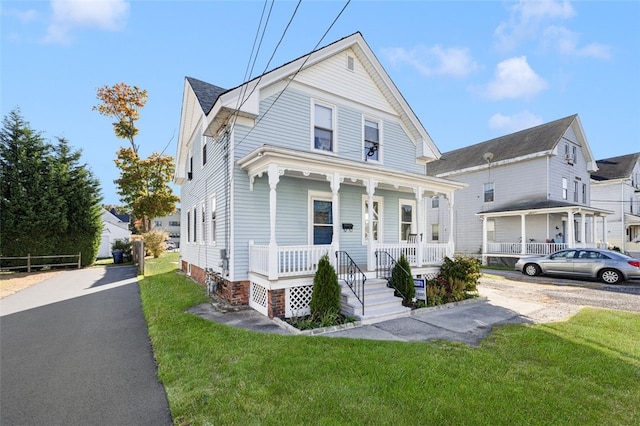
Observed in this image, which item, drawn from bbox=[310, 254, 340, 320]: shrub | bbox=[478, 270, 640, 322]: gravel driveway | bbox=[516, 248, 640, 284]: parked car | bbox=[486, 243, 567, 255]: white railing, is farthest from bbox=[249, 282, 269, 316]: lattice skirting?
bbox=[486, 243, 567, 255]: white railing

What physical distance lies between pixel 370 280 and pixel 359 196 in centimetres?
350

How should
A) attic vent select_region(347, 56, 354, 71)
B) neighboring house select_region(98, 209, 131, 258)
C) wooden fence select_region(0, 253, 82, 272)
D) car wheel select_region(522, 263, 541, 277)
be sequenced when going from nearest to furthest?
1. attic vent select_region(347, 56, 354, 71)
2. car wheel select_region(522, 263, 541, 277)
3. wooden fence select_region(0, 253, 82, 272)
4. neighboring house select_region(98, 209, 131, 258)

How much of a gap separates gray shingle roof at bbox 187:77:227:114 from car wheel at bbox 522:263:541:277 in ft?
53.8

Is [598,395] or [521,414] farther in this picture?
[598,395]

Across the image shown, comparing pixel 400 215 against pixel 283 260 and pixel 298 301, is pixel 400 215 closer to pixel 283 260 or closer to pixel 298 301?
pixel 298 301

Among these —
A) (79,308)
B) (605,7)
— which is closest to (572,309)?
(605,7)

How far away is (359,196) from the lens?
1095cm

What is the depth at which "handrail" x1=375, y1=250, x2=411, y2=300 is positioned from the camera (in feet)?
28.0

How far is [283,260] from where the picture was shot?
748 cm

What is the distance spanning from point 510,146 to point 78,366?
25005mm

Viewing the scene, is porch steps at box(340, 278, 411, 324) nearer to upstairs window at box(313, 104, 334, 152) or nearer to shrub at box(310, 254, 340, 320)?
shrub at box(310, 254, 340, 320)

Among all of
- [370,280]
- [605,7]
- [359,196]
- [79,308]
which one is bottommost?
[79,308]

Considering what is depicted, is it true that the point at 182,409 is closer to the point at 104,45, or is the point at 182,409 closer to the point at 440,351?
the point at 440,351

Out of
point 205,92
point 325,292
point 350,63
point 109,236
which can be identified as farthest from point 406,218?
point 109,236
